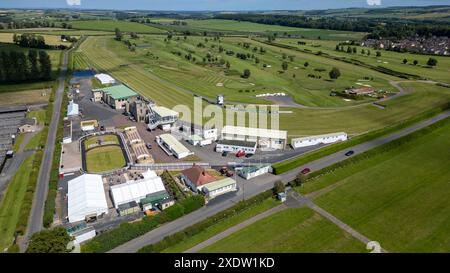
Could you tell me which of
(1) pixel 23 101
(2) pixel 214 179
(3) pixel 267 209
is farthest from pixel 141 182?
(1) pixel 23 101

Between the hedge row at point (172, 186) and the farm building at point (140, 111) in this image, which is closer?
the hedge row at point (172, 186)

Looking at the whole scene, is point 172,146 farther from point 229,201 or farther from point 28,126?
point 28,126

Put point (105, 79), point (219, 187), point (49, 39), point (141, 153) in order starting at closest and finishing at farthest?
point (219, 187) < point (141, 153) < point (105, 79) < point (49, 39)

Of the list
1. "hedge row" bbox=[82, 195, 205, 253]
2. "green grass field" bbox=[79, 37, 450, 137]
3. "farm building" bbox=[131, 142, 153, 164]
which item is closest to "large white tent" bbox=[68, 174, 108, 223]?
"hedge row" bbox=[82, 195, 205, 253]

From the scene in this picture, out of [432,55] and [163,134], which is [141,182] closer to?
[163,134]

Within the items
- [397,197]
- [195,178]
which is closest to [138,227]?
[195,178]

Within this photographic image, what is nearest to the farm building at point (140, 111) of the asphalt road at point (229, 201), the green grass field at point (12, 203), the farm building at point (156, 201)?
the green grass field at point (12, 203)

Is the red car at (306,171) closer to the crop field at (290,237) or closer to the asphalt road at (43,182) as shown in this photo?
the crop field at (290,237)
